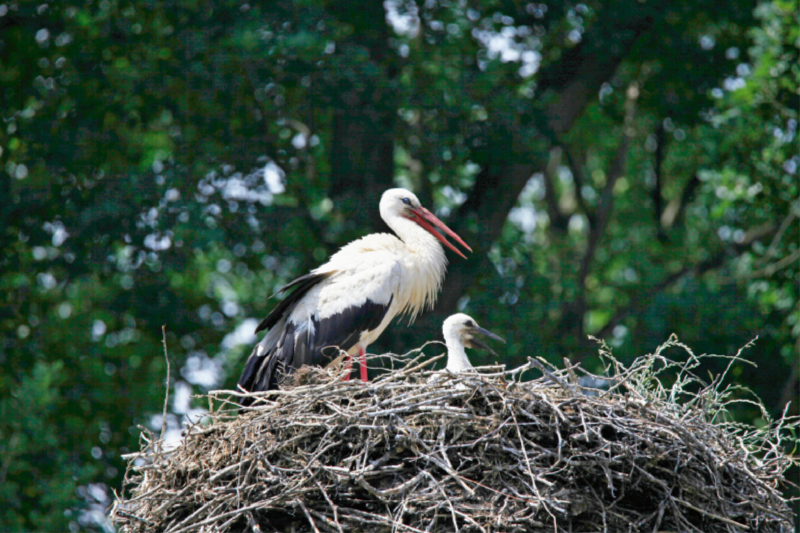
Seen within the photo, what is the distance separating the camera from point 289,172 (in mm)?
11211

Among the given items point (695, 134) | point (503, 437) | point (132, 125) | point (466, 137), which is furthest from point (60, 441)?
point (695, 134)

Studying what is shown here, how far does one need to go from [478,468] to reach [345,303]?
2290mm

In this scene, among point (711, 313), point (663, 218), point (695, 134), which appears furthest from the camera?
point (663, 218)

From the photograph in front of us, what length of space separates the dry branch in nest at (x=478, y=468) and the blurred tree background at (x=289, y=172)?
530cm

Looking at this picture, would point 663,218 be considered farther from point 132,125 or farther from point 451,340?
point 451,340

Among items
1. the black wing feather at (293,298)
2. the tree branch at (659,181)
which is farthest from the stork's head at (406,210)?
the tree branch at (659,181)

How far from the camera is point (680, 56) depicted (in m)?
11.7

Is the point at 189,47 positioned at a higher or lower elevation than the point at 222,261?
higher

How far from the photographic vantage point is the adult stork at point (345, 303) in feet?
→ 21.2

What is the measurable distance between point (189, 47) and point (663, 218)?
25.4ft

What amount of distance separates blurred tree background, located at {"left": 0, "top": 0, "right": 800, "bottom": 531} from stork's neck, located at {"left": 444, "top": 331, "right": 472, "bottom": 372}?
13.5 ft

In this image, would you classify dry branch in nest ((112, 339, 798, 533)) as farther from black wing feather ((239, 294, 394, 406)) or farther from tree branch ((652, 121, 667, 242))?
tree branch ((652, 121, 667, 242))

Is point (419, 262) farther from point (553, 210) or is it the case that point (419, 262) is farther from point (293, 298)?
point (553, 210)

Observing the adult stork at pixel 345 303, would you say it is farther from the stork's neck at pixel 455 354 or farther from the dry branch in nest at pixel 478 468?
the dry branch in nest at pixel 478 468
